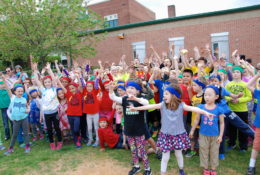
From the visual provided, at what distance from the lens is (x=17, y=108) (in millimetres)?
4844

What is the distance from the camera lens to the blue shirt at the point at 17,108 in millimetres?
4828

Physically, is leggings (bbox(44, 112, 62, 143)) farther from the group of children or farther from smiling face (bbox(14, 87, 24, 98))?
smiling face (bbox(14, 87, 24, 98))

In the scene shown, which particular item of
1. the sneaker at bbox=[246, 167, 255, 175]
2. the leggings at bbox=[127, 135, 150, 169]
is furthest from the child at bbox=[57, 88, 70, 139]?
the sneaker at bbox=[246, 167, 255, 175]

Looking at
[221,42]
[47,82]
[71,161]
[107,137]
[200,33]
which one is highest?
[200,33]

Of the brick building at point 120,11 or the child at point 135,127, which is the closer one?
the child at point 135,127

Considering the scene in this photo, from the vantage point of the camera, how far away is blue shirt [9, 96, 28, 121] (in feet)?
15.8

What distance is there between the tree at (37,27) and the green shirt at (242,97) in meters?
9.57

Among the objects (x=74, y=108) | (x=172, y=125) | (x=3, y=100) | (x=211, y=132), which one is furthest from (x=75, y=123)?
(x=211, y=132)

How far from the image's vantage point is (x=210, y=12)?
14.7 meters

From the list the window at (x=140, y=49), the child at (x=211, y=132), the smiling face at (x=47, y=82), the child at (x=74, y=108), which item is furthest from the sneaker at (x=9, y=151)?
the window at (x=140, y=49)

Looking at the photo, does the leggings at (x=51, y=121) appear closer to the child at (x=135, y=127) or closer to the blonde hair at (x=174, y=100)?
the child at (x=135, y=127)

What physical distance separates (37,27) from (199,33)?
11.5m

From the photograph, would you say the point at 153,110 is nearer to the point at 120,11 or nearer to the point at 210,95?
the point at 210,95

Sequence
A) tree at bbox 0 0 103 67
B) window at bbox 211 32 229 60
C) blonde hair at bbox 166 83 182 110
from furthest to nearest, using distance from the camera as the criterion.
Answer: window at bbox 211 32 229 60
tree at bbox 0 0 103 67
blonde hair at bbox 166 83 182 110
